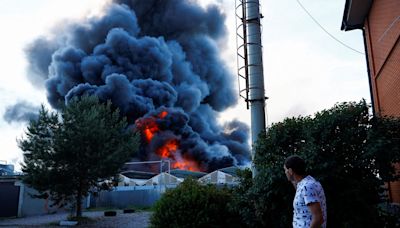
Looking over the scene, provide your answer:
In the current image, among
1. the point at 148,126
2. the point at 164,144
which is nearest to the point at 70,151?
the point at 148,126

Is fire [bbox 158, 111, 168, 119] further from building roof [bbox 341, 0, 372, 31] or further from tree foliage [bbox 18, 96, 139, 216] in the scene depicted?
building roof [bbox 341, 0, 372, 31]

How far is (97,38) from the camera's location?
57.2 meters

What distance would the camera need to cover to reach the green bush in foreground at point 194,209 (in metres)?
7.72

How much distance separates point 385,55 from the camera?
8328 mm

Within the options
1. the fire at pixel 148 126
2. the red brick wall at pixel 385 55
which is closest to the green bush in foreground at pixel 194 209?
the red brick wall at pixel 385 55

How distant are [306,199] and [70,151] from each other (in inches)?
581

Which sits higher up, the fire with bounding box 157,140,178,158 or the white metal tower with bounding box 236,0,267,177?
the fire with bounding box 157,140,178,158

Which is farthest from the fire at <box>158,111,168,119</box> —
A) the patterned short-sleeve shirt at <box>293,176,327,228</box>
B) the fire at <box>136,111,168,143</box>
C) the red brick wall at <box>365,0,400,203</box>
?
the patterned short-sleeve shirt at <box>293,176,327,228</box>

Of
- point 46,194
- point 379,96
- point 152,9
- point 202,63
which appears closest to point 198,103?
point 202,63

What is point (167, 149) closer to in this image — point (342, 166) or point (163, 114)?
point (163, 114)

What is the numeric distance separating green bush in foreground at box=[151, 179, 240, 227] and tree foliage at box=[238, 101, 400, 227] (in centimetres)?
115

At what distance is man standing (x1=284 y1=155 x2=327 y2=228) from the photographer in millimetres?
3320

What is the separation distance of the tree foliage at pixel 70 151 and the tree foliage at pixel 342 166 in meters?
11.2

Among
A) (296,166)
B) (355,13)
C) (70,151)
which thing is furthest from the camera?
(70,151)
